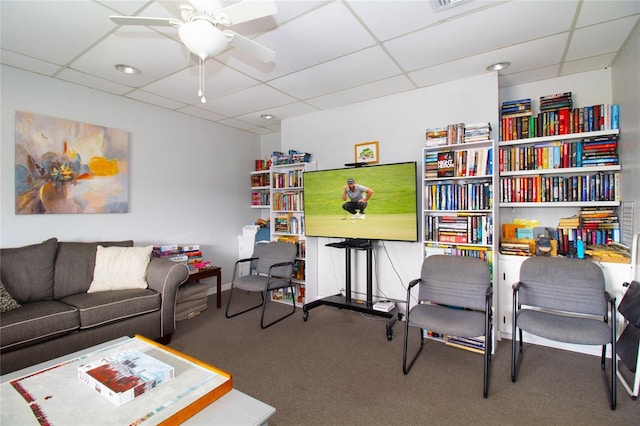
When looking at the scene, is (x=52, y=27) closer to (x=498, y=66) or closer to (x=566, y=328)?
(x=498, y=66)

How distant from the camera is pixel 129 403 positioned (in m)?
1.34

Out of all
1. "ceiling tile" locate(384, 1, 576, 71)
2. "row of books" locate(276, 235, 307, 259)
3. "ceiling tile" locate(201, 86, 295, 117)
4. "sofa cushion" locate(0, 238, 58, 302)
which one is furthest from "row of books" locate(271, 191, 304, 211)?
"sofa cushion" locate(0, 238, 58, 302)

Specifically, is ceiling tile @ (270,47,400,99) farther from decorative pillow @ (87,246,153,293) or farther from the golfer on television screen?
decorative pillow @ (87,246,153,293)

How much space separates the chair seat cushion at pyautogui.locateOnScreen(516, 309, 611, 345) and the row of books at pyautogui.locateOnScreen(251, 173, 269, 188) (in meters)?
3.91

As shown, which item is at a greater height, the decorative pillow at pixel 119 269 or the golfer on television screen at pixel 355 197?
the golfer on television screen at pixel 355 197

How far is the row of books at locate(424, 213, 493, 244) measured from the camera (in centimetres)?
289

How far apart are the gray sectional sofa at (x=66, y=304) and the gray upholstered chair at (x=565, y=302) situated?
309cm

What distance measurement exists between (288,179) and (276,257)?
3.62 feet

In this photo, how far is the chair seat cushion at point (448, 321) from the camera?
87.2 inches

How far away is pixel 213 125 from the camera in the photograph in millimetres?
4754

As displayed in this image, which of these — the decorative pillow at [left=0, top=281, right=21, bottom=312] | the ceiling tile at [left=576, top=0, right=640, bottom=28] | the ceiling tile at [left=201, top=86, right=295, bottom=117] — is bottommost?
the decorative pillow at [left=0, top=281, right=21, bottom=312]

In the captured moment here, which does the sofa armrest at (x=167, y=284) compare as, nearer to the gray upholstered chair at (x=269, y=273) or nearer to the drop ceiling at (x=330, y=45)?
the gray upholstered chair at (x=269, y=273)

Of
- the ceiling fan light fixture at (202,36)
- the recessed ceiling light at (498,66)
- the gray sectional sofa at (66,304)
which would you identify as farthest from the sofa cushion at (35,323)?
the recessed ceiling light at (498,66)

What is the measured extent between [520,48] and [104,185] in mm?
4335
